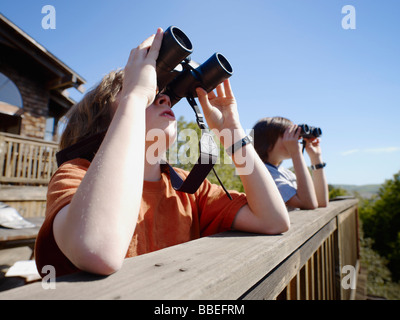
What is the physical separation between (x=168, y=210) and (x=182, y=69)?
0.71 metres

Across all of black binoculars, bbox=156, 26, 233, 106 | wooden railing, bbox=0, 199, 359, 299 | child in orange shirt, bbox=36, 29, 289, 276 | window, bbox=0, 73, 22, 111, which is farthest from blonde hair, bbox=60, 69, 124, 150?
window, bbox=0, 73, 22, 111

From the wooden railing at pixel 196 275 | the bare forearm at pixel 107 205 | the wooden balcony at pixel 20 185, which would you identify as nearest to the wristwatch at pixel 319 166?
the wooden railing at pixel 196 275

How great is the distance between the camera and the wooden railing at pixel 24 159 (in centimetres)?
563

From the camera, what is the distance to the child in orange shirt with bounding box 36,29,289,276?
568 mm

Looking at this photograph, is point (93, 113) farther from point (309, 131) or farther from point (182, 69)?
point (309, 131)

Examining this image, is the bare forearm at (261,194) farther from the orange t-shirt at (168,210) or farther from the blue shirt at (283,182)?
the blue shirt at (283,182)

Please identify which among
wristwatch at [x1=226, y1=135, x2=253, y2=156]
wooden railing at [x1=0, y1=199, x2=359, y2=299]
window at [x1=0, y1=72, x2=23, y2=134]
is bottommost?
wooden railing at [x1=0, y1=199, x2=359, y2=299]

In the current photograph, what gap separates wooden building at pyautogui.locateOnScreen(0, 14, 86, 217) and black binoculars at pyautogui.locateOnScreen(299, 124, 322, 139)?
17.9 feet

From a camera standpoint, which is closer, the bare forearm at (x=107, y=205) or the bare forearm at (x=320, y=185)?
the bare forearm at (x=107, y=205)

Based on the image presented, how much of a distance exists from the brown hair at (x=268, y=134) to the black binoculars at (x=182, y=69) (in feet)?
4.60

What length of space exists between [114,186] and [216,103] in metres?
0.92

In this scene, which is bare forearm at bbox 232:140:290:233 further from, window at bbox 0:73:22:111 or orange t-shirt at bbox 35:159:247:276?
window at bbox 0:73:22:111

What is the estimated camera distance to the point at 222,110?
1.37 meters

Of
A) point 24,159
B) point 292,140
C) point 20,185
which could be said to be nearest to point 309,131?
point 292,140
